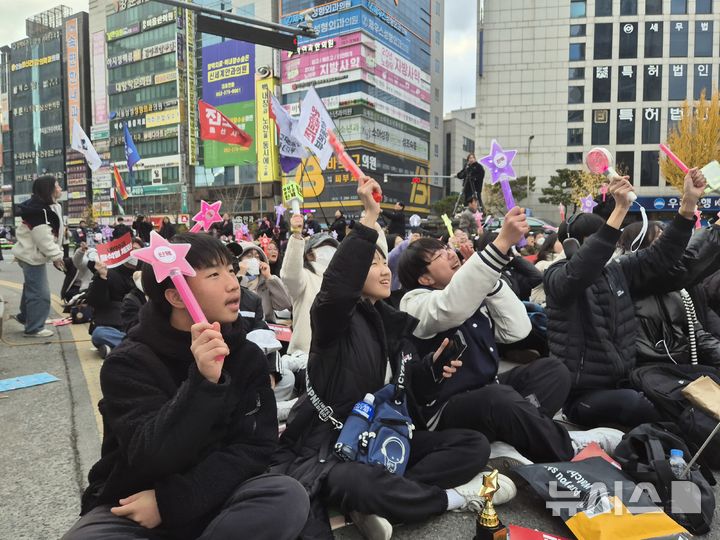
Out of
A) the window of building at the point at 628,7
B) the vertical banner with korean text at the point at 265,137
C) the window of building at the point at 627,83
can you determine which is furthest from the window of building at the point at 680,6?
the vertical banner with korean text at the point at 265,137

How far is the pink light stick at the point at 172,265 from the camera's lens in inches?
63.1

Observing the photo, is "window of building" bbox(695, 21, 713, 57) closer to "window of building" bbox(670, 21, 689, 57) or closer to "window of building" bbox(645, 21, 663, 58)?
"window of building" bbox(670, 21, 689, 57)

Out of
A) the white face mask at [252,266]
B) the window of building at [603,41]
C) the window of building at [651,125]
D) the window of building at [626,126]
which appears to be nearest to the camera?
the white face mask at [252,266]

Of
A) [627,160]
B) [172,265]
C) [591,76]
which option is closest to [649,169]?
[627,160]

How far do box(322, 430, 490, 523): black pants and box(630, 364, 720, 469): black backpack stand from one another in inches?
48.5

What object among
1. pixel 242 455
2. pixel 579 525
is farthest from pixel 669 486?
pixel 242 455

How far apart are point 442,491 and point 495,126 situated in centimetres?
4245

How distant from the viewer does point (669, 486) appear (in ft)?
7.52

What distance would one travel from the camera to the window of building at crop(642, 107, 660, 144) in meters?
38.7

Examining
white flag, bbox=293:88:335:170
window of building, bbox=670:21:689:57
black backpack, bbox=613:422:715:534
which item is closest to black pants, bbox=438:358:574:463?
black backpack, bbox=613:422:715:534

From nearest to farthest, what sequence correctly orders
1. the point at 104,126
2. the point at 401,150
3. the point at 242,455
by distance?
the point at 242,455 < the point at 401,150 < the point at 104,126

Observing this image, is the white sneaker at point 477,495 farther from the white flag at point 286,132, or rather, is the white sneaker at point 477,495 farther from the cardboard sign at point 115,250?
the white flag at point 286,132

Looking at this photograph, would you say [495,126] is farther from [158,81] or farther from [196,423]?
[196,423]

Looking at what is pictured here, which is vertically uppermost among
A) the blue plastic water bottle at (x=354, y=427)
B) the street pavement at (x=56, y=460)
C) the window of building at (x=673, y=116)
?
the window of building at (x=673, y=116)
